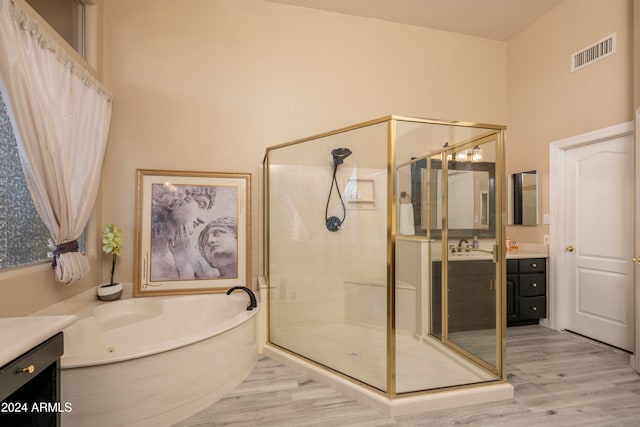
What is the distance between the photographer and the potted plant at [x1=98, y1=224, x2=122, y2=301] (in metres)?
2.55

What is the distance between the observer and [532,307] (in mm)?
3285

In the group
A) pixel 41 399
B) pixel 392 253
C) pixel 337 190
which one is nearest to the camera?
pixel 41 399

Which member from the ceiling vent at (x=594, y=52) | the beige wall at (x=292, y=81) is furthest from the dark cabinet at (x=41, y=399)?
the ceiling vent at (x=594, y=52)

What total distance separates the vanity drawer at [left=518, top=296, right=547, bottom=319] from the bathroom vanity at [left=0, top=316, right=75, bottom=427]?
373cm

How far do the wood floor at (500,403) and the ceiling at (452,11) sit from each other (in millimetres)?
3432

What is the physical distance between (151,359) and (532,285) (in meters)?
3.54

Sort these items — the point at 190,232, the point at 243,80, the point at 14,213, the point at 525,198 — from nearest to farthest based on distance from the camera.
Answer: the point at 14,213 → the point at 190,232 → the point at 243,80 → the point at 525,198

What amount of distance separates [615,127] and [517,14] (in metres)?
1.62

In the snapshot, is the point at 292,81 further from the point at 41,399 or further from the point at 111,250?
the point at 41,399

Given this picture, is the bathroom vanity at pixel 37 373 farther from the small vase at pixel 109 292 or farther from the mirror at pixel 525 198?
the mirror at pixel 525 198

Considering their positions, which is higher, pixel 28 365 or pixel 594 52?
pixel 594 52

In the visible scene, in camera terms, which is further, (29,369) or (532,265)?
(532,265)

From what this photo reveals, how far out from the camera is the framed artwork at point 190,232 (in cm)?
285

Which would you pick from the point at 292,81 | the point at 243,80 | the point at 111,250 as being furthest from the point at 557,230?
the point at 111,250
